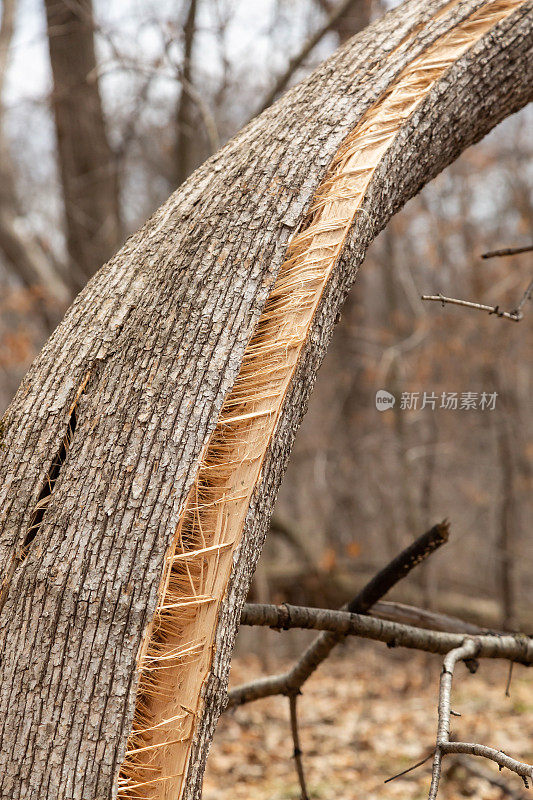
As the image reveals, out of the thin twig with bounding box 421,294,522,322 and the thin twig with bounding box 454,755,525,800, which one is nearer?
the thin twig with bounding box 421,294,522,322

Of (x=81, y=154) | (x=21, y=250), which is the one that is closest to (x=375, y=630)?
(x=81, y=154)

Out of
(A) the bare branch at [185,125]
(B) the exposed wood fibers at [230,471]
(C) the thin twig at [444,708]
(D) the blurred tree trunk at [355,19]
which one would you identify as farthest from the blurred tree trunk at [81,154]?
(C) the thin twig at [444,708]

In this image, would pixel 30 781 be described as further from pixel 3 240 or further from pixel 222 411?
pixel 3 240

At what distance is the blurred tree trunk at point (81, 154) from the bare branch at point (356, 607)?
371 cm

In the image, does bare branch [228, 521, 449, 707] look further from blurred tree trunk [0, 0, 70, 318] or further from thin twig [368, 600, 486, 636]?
blurred tree trunk [0, 0, 70, 318]

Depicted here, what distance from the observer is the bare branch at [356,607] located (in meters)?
1.81

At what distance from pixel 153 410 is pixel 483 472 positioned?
8.06m

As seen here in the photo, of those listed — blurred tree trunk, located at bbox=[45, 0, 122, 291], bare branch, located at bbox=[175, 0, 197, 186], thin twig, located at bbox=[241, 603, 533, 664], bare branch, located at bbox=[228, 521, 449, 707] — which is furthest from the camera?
blurred tree trunk, located at bbox=[45, 0, 122, 291]

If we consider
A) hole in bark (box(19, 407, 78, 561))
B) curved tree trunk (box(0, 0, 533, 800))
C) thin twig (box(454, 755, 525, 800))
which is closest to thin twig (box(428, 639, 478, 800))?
curved tree trunk (box(0, 0, 533, 800))

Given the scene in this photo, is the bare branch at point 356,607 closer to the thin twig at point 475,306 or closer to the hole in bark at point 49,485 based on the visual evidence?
the thin twig at point 475,306

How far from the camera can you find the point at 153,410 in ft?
4.17

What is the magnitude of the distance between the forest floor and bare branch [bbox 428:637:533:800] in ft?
4.82

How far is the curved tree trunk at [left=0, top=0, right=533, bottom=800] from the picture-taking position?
1.14 m

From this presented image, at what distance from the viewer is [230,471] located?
1273 millimetres
